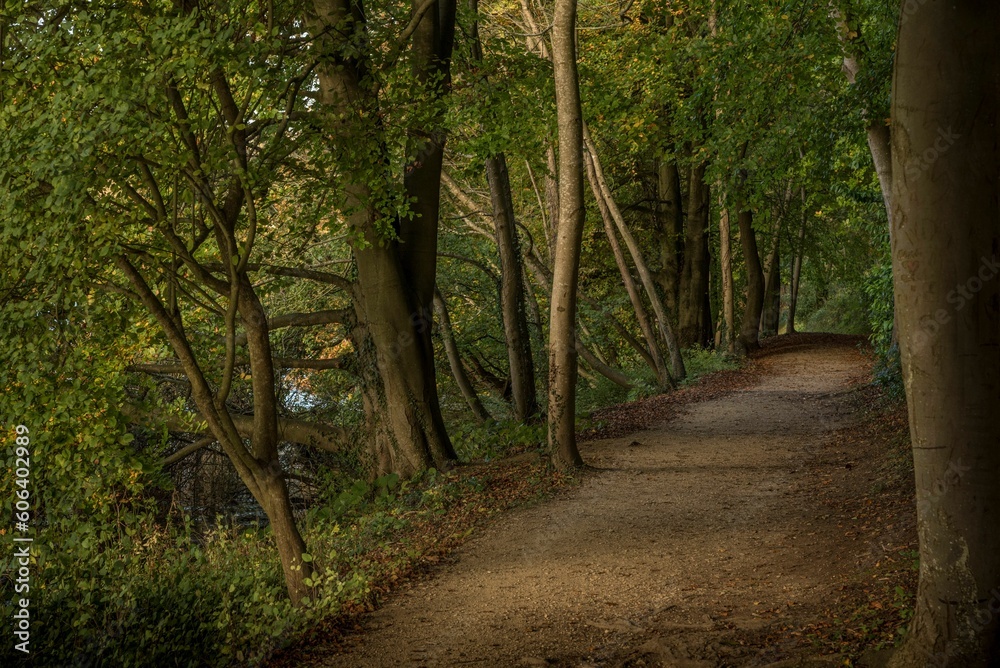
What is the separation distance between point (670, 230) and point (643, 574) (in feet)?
61.8

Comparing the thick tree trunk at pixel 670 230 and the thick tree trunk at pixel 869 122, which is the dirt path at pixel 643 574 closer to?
the thick tree trunk at pixel 869 122

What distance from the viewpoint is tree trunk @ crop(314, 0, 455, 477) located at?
434 inches

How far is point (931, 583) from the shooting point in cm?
440

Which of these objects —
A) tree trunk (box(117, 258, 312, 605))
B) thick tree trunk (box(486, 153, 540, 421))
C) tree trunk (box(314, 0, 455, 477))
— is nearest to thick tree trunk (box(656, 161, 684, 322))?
thick tree trunk (box(486, 153, 540, 421))

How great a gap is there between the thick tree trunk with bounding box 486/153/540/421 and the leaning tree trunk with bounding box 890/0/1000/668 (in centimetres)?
1073

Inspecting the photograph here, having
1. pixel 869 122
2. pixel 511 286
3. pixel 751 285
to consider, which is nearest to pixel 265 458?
pixel 511 286

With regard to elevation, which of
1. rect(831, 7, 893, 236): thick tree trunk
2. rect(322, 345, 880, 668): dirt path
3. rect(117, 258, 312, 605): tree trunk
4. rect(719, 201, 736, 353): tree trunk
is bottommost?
rect(322, 345, 880, 668): dirt path

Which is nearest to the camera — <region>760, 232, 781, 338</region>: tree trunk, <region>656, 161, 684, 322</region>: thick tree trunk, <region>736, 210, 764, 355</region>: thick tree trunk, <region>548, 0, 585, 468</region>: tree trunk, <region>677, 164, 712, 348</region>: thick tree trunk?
<region>548, 0, 585, 468</region>: tree trunk

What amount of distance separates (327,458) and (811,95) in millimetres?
10339

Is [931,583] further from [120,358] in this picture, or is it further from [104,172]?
[120,358]

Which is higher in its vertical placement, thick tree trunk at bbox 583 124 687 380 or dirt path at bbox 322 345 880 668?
thick tree trunk at bbox 583 124 687 380

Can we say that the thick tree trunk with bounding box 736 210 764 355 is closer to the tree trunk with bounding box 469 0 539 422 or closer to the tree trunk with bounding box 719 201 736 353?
the tree trunk with bounding box 719 201 736 353

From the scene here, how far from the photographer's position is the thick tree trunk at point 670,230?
25.1 metres

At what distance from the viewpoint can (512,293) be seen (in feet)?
49.4
